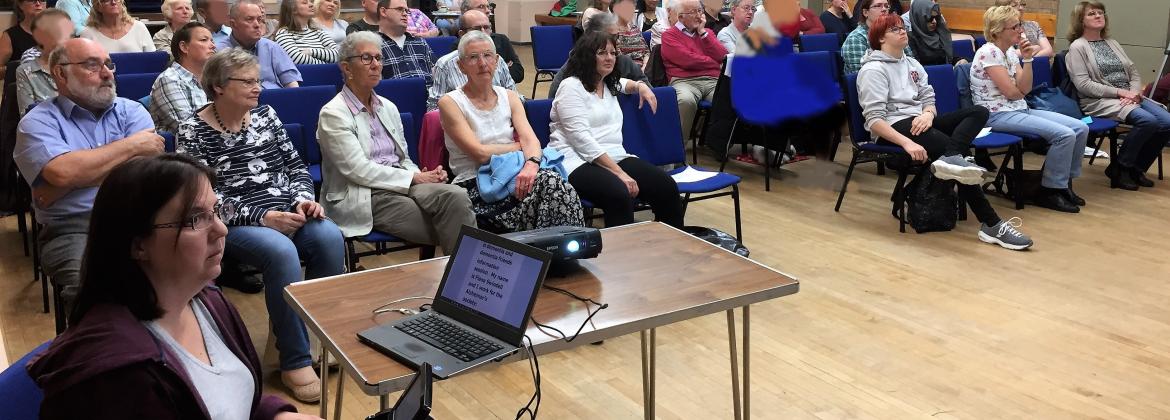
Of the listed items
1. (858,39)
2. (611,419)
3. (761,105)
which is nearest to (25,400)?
A: (761,105)

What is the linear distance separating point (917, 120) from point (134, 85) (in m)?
3.17

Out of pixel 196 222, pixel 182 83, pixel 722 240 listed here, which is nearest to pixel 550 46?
pixel 722 240

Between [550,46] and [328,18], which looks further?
[550,46]

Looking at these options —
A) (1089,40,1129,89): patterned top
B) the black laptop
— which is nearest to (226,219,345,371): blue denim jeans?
the black laptop

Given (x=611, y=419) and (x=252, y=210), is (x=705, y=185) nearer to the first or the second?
(x=611, y=419)

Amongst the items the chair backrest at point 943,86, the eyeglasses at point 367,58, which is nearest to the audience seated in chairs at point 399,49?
the eyeglasses at point 367,58

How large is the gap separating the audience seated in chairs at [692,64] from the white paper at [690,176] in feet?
2.36

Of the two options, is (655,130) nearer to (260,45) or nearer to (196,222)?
(260,45)

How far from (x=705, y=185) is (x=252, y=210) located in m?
1.70

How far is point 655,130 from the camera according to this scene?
160 inches

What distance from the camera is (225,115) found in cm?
296

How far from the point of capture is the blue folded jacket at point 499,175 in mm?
3402

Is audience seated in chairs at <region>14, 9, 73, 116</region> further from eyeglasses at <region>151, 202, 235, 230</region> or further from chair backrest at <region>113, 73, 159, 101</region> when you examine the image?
eyeglasses at <region>151, 202, 235, 230</region>

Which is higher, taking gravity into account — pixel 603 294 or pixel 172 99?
pixel 172 99
